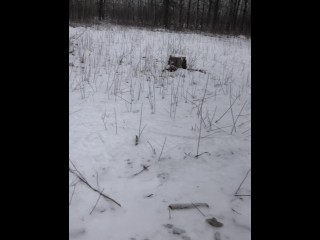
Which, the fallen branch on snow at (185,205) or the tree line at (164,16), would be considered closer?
the fallen branch on snow at (185,205)

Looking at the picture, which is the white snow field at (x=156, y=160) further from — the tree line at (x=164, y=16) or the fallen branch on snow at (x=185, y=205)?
the tree line at (x=164, y=16)

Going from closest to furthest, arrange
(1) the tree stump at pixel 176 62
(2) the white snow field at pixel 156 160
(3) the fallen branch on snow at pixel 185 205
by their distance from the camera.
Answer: (2) the white snow field at pixel 156 160, (3) the fallen branch on snow at pixel 185 205, (1) the tree stump at pixel 176 62

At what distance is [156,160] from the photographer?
211 centimetres

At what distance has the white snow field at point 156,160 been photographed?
1.45 meters

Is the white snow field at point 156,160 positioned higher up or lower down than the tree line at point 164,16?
lower down

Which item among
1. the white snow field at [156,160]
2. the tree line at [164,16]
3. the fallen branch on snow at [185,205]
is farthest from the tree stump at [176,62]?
the tree line at [164,16]

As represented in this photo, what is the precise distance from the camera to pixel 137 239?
133 cm

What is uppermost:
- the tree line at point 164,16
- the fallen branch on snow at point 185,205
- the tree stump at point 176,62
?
the tree line at point 164,16

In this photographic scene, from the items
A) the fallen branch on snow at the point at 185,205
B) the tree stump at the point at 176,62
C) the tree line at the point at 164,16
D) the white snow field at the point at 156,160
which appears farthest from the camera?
the tree line at the point at 164,16

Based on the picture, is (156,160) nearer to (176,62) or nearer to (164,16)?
(176,62)
